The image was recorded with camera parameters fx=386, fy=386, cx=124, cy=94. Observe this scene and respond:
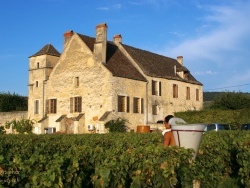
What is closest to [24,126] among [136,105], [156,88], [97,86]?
[97,86]

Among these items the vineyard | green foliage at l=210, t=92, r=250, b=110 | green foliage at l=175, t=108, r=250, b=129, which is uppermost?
green foliage at l=210, t=92, r=250, b=110

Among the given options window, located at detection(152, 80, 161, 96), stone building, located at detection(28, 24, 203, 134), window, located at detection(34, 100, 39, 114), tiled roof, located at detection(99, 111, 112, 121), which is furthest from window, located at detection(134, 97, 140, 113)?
window, located at detection(34, 100, 39, 114)

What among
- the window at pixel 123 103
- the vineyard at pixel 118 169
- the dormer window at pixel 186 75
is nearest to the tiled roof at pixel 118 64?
the window at pixel 123 103

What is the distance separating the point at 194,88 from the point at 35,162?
4006 cm

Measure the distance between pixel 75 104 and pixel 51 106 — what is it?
3289mm

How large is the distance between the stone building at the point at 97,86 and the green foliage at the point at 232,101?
13.3ft

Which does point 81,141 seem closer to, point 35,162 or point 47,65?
point 35,162

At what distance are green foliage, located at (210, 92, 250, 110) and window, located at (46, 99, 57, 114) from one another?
1829 cm

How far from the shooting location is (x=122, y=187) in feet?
20.5

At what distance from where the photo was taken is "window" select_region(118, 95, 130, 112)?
34156 millimetres

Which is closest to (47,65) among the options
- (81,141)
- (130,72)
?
(130,72)

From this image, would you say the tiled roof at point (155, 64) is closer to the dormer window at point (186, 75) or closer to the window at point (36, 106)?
the dormer window at point (186, 75)

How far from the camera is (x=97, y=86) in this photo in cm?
3425

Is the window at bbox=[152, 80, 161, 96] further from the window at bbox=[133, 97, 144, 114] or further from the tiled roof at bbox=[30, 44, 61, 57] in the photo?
the tiled roof at bbox=[30, 44, 61, 57]
